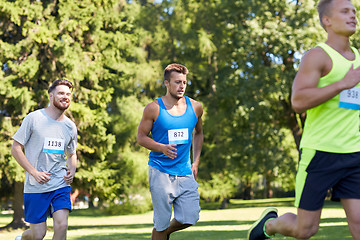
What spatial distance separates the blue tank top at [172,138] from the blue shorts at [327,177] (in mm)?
2231

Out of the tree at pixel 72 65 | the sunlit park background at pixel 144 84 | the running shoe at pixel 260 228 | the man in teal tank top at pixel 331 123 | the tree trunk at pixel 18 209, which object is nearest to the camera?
the man in teal tank top at pixel 331 123

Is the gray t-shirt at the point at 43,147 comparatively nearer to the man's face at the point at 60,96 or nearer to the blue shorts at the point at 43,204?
the blue shorts at the point at 43,204

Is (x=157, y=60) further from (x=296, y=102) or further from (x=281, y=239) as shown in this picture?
(x=296, y=102)

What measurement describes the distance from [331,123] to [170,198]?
101 inches

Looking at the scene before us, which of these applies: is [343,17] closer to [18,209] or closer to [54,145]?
[54,145]

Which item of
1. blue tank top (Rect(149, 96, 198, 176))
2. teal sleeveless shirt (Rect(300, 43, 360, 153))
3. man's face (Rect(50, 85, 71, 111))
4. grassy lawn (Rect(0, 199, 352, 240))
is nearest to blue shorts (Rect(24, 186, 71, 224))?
man's face (Rect(50, 85, 71, 111))

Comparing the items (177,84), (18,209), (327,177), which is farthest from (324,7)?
(18,209)

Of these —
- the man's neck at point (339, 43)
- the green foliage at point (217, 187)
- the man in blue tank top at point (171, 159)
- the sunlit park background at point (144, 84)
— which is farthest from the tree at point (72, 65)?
the man's neck at point (339, 43)

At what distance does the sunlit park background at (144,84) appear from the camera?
17.9 metres

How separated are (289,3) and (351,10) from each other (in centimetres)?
2258

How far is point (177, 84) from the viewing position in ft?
20.8

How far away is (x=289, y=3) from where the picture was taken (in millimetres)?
25938

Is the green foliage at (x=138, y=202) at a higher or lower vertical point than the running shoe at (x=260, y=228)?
lower

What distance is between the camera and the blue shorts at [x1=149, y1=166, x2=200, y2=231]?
20.1 ft
